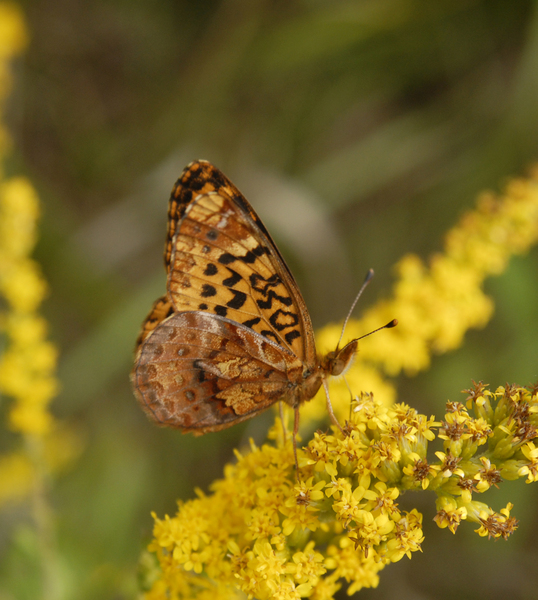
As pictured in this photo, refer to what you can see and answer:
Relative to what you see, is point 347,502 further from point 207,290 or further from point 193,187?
point 193,187

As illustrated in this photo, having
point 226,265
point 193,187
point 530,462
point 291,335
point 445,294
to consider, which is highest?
point 193,187

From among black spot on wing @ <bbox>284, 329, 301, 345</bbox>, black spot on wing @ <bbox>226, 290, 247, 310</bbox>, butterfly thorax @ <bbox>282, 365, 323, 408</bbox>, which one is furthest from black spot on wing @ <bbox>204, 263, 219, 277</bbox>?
butterfly thorax @ <bbox>282, 365, 323, 408</bbox>

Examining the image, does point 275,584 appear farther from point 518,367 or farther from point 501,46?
point 501,46

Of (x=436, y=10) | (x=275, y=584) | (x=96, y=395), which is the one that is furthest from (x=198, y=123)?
(x=275, y=584)

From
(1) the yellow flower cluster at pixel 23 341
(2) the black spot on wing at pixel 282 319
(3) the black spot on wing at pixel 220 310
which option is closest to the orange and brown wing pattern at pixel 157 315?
(3) the black spot on wing at pixel 220 310

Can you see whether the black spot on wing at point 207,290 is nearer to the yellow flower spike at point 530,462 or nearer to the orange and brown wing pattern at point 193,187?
the orange and brown wing pattern at point 193,187

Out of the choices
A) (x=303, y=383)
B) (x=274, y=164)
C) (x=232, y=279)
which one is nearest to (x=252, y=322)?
(x=232, y=279)
